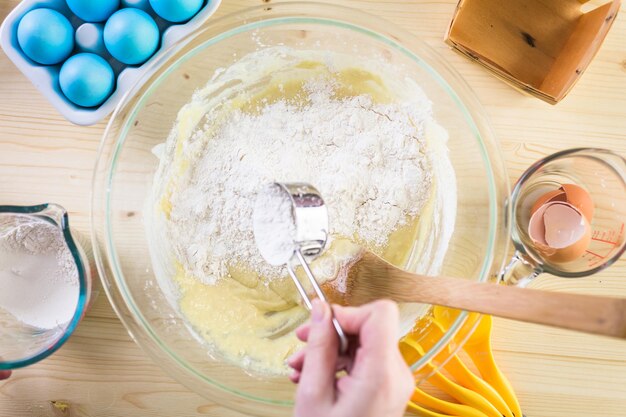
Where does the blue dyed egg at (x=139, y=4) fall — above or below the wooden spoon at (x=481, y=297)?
above

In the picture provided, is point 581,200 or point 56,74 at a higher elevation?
point 581,200

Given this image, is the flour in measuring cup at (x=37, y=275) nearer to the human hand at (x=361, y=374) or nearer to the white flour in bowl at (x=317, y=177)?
the white flour in bowl at (x=317, y=177)

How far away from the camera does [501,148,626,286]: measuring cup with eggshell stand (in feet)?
3.37

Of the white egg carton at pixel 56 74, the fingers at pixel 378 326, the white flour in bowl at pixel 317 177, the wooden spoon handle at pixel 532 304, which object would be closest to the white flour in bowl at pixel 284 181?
the white flour in bowl at pixel 317 177

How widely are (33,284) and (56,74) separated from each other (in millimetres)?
419

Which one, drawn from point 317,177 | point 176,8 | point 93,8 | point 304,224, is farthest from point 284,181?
point 93,8

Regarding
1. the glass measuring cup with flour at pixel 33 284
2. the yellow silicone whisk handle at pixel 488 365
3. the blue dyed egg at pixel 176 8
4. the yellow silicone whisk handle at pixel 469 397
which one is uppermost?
the blue dyed egg at pixel 176 8

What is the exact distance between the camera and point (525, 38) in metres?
1.09

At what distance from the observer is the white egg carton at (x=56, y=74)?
1.01 meters

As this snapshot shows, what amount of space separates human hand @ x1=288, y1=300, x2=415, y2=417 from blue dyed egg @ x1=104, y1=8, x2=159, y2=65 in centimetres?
65

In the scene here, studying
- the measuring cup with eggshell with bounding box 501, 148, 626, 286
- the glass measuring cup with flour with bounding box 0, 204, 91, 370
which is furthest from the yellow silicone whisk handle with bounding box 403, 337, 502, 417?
the glass measuring cup with flour with bounding box 0, 204, 91, 370

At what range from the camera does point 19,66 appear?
102 cm

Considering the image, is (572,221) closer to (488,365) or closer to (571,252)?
(571,252)

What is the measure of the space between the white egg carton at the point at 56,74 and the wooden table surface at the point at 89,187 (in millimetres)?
64
